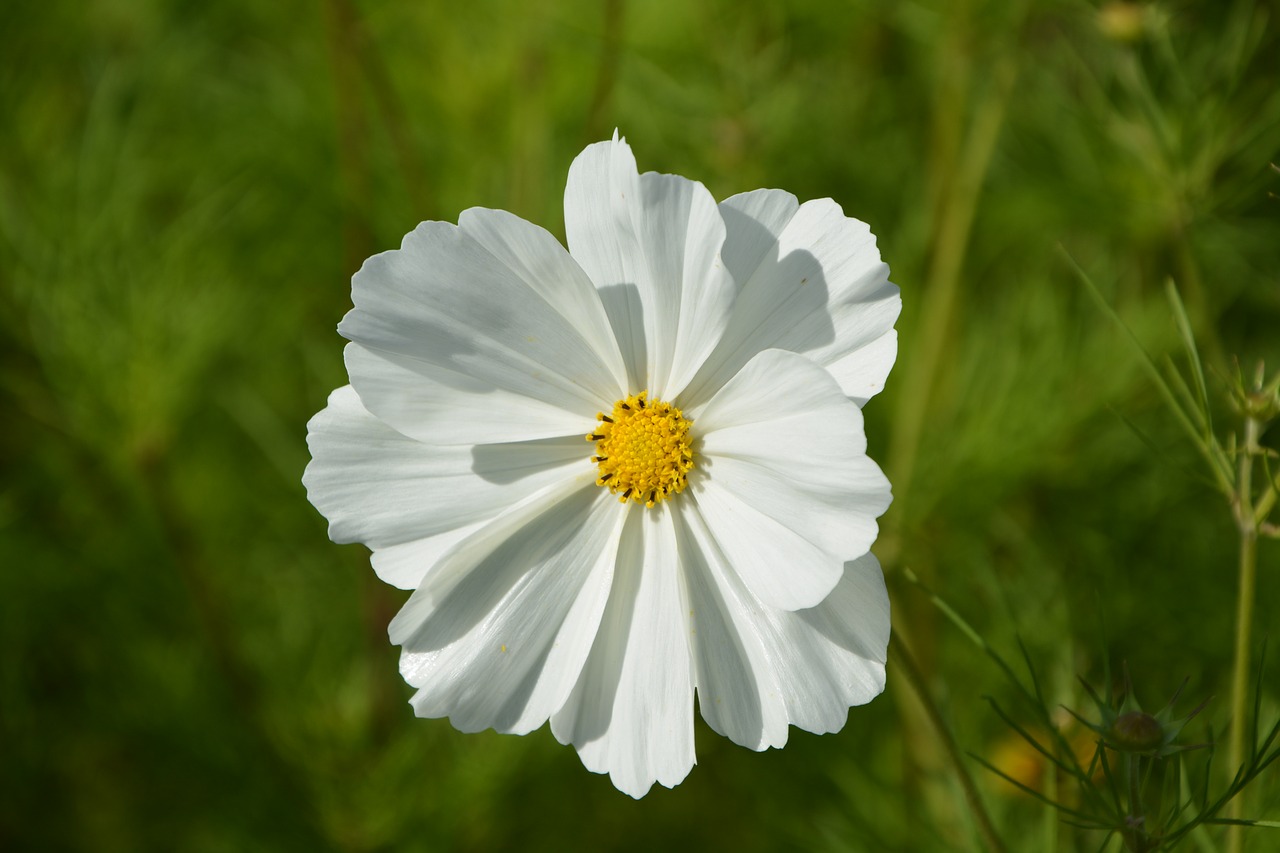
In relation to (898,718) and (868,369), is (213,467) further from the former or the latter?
(868,369)

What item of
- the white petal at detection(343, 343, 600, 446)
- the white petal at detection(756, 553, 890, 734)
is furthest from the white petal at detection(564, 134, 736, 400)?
the white petal at detection(756, 553, 890, 734)

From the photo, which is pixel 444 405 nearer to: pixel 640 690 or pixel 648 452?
pixel 648 452

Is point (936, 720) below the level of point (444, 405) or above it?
below

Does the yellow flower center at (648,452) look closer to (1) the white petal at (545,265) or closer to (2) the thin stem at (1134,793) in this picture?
(1) the white petal at (545,265)

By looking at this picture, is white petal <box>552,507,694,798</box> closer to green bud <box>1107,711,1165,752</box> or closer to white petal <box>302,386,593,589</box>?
white petal <box>302,386,593,589</box>

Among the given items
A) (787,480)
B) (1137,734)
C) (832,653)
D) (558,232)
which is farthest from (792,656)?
(558,232)

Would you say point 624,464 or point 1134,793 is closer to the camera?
point 1134,793

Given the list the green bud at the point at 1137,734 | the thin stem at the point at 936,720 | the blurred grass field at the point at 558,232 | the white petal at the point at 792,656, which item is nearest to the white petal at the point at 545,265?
the white petal at the point at 792,656

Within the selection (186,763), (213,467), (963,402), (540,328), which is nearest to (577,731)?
(540,328)
